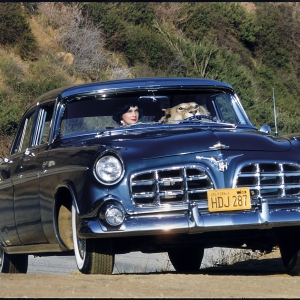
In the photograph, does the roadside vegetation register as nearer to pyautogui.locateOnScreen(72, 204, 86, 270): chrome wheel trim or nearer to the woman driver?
the woman driver

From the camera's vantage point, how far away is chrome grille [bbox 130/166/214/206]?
249 inches

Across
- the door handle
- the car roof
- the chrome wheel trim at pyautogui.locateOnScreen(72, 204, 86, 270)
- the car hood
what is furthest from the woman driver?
the chrome wheel trim at pyautogui.locateOnScreen(72, 204, 86, 270)

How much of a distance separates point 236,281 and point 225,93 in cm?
281

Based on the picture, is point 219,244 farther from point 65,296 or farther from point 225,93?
point 65,296

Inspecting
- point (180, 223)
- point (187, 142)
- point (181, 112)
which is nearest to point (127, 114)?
point (181, 112)

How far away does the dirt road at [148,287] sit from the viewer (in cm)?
524

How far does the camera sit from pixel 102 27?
41281 millimetres

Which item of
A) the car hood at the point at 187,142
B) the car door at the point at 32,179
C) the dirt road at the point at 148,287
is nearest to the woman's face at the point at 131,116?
the car hood at the point at 187,142

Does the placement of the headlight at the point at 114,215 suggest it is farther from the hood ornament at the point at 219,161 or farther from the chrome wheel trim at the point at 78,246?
the hood ornament at the point at 219,161

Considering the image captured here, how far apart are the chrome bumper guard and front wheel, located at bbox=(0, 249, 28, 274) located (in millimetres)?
2919

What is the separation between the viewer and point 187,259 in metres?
9.75

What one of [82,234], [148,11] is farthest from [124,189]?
[148,11]

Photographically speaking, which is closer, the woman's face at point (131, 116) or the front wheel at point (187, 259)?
the woman's face at point (131, 116)

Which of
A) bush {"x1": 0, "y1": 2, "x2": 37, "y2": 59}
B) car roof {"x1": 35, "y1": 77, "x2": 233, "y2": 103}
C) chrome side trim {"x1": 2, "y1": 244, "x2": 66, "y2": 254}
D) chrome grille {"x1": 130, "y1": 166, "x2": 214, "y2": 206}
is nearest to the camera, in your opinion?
chrome grille {"x1": 130, "y1": 166, "x2": 214, "y2": 206}
